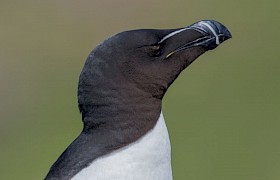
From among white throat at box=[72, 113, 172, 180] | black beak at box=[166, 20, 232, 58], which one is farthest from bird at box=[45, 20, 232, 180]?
black beak at box=[166, 20, 232, 58]

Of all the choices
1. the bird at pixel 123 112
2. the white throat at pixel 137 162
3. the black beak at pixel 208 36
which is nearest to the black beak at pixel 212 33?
the black beak at pixel 208 36

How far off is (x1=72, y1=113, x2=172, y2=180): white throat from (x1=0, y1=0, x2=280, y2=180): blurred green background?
209 inches

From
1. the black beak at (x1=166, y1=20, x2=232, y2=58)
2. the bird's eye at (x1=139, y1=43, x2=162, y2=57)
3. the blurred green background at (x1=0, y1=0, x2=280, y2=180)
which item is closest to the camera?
the bird's eye at (x1=139, y1=43, x2=162, y2=57)

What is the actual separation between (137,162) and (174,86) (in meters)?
8.64

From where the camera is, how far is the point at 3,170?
11.9 m

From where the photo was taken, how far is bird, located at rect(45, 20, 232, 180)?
18.0 ft

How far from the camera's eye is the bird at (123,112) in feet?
18.0

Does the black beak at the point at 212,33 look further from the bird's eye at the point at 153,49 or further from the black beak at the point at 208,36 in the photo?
the bird's eye at the point at 153,49

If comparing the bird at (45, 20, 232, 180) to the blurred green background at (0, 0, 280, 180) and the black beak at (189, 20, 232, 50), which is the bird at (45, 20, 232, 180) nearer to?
the black beak at (189, 20, 232, 50)

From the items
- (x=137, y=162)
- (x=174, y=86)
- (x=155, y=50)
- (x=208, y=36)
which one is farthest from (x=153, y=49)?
(x=174, y=86)

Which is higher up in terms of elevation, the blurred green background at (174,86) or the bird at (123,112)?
the bird at (123,112)

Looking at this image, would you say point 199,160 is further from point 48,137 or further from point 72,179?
point 72,179

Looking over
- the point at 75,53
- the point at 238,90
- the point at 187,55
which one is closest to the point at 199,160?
the point at 238,90

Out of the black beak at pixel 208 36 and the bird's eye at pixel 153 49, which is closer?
the bird's eye at pixel 153 49
